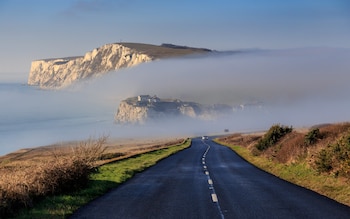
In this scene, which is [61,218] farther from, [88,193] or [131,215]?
[88,193]

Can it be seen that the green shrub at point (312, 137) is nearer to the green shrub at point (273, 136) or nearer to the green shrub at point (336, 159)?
the green shrub at point (336, 159)

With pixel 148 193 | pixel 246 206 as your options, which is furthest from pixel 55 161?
pixel 246 206

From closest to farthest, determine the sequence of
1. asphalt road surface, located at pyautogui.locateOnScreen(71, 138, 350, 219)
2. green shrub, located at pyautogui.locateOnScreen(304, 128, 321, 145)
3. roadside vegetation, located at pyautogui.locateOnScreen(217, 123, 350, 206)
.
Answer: asphalt road surface, located at pyautogui.locateOnScreen(71, 138, 350, 219), roadside vegetation, located at pyautogui.locateOnScreen(217, 123, 350, 206), green shrub, located at pyautogui.locateOnScreen(304, 128, 321, 145)

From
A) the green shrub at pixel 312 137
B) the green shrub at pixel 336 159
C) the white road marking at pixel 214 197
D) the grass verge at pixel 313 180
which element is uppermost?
the green shrub at pixel 312 137

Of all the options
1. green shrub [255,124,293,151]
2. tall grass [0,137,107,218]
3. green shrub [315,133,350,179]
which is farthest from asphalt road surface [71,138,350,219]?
green shrub [255,124,293,151]

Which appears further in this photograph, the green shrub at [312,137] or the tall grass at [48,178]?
the green shrub at [312,137]

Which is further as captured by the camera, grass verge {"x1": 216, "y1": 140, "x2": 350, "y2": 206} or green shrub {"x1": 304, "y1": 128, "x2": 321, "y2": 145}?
green shrub {"x1": 304, "y1": 128, "x2": 321, "y2": 145}

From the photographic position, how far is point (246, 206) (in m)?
12.8

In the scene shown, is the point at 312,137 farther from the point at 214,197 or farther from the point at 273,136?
the point at 214,197

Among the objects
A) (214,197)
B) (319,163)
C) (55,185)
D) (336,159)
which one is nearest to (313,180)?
(319,163)

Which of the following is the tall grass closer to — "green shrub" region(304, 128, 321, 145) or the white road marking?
the white road marking

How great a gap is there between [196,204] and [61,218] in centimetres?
425

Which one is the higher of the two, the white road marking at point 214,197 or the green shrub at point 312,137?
the green shrub at point 312,137

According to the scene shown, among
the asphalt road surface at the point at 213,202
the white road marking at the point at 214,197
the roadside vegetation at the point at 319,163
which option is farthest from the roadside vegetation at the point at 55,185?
the roadside vegetation at the point at 319,163
